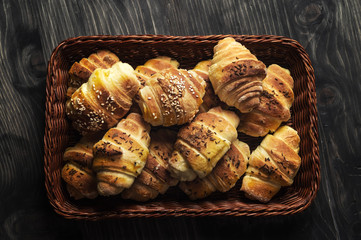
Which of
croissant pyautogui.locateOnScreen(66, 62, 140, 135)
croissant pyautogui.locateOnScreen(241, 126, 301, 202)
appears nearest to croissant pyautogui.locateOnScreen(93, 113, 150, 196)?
croissant pyautogui.locateOnScreen(66, 62, 140, 135)

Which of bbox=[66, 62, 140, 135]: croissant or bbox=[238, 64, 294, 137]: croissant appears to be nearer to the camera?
bbox=[66, 62, 140, 135]: croissant

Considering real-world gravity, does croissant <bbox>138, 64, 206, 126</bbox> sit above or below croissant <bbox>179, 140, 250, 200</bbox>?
above

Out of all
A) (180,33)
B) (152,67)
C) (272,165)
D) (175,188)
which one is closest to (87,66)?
(152,67)

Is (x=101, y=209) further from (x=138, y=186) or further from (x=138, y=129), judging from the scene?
(x=138, y=129)

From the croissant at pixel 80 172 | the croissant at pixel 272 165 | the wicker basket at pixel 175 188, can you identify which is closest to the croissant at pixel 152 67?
the wicker basket at pixel 175 188

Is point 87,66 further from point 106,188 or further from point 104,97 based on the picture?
point 106,188

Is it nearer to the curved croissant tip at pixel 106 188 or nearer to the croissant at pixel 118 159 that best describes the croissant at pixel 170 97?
the croissant at pixel 118 159

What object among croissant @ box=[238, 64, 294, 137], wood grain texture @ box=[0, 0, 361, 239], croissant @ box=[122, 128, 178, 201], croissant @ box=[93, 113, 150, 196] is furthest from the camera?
wood grain texture @ box=[0, 0, 361, 239]

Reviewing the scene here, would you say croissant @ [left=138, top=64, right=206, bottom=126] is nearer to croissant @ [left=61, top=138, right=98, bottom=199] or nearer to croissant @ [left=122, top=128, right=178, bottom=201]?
croissant @ [left=122, top=128, right=178, bottom=201]

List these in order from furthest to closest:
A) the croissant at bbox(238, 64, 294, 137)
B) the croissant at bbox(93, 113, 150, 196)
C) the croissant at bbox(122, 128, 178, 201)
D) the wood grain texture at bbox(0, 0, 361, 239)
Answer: the wood grain texture at bbox(0, 0, 361, 239), the croissant at bbox(238, 64, 294, 137), the croissant at bbox(122, 128, 178, 201), the croissant at bbox(93, 113, 150, 196)
